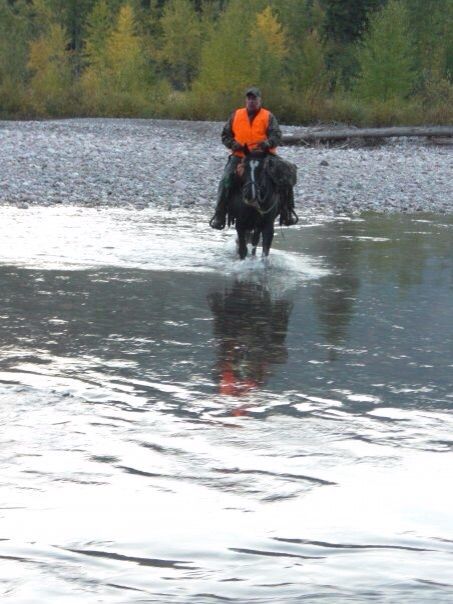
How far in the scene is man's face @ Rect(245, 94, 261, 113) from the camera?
14.6m

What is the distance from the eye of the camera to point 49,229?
57.9ft

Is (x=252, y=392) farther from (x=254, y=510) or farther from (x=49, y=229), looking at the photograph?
(x=49, y=229)

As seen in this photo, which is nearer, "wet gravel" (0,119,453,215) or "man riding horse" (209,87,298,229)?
"man riding horse" (209,87,298,229)

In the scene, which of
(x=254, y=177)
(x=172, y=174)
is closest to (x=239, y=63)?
(x=172, y=174)

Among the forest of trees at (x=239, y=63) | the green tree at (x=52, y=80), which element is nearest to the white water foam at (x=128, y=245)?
the forest of trees at (x=239, y=63)

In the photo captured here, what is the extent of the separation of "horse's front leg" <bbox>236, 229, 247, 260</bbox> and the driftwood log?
23855 mm

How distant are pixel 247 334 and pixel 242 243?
473 centimetres

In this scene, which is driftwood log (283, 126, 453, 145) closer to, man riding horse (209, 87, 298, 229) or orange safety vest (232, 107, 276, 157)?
man riding horse (209, 87, 298, 229)

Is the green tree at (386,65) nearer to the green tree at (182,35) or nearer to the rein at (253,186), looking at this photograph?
the green tree at (182,35)

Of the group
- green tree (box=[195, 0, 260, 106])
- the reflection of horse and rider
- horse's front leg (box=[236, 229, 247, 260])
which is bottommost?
the reflection of horse and rider

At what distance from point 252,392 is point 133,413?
0.97 meters

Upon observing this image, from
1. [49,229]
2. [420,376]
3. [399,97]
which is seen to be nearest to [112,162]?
[49,229]

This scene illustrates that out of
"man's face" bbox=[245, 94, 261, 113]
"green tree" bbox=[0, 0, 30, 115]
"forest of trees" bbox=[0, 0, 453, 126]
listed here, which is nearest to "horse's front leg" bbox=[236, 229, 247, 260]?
"man's face" bbox=[245, 94, 261, 113]

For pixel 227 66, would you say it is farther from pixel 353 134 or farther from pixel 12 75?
pixel 353 134
